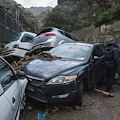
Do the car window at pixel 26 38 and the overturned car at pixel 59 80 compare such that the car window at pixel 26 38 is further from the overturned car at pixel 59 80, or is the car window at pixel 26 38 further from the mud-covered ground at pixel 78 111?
the mud-covered ground at pixel 78 111

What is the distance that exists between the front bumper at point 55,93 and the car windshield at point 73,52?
49.3 inches

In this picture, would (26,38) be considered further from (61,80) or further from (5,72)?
(5,72)

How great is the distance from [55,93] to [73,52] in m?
1.79

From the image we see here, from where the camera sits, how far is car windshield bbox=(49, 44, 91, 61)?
413 centimetres

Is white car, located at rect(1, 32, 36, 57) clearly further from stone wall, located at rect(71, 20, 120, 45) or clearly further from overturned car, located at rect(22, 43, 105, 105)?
stone wall, located at rect(71, 20, 120, 45)

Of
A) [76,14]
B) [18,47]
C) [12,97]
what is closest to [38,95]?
[12,97]

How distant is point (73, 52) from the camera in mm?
4336

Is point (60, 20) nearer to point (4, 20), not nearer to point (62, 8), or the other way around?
point (62, 8)

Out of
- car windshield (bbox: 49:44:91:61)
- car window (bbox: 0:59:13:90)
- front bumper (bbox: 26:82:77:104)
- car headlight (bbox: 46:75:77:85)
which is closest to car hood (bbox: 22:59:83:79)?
car headlight (bbox: 46:75:77:85)

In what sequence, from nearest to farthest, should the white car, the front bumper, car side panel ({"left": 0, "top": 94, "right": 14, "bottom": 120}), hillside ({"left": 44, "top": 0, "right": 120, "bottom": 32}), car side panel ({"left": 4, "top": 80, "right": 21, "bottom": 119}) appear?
car side panel ({"left": 0, "top": 94, "right": 14, "bottom": 120}) → car side panel ({"left": 4, "top": 80, "right": 21, "bottom": 119}) → the front bumper → the white car → hillside ({"left": 44, "top": 0, "right": 120, "bottom": 32})

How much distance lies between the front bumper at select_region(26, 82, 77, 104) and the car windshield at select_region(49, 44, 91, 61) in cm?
125

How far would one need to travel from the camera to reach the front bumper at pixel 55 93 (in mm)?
Result: 2898

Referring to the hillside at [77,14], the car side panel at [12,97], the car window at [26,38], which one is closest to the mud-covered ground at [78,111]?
the car side panel at [12,97]

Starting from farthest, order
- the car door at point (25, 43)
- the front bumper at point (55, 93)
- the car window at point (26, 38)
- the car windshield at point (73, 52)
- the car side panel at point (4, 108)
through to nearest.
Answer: the car window at point (26, 38)
the car door at point (25, 43)
the car windshield at point (73, 52)
the front bumper at point (55, 93)
the car side panel at point (4, 108)
